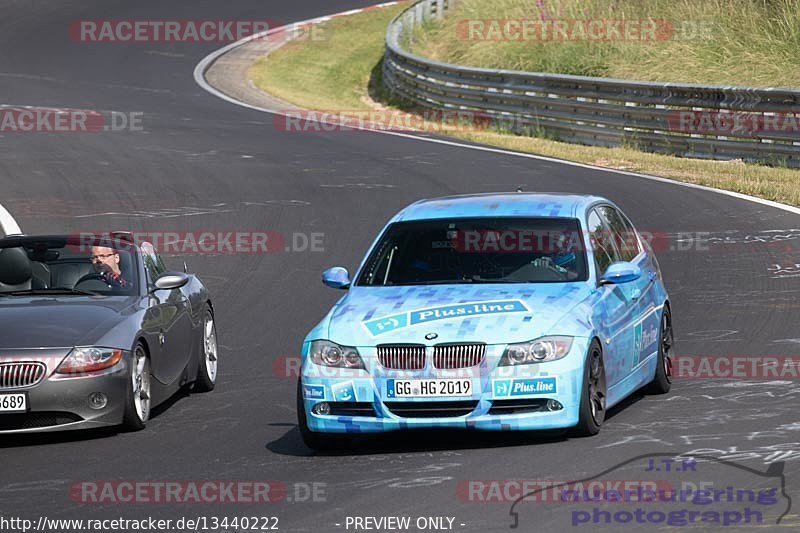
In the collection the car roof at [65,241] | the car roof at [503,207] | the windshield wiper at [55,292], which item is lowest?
the windshield wiper at [55,292]

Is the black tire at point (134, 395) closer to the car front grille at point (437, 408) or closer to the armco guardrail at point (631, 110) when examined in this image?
the car front grille at point (437, 408)

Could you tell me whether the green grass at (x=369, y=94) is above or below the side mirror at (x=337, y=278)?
below

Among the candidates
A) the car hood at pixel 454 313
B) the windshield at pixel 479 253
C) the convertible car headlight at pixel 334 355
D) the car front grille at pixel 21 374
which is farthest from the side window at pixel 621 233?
the car front grille at pixel 21 374

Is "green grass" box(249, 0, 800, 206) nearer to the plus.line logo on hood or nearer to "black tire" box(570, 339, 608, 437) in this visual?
"black tire" box(570, 339, 608, 437)

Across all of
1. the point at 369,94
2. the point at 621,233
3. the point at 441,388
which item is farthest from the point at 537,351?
the point at 369,94

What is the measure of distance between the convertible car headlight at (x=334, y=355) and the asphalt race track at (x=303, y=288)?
0.54 m

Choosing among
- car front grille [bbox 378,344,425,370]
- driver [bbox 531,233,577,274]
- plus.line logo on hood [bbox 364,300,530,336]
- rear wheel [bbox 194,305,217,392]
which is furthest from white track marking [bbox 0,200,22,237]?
car front grille [bbox 378,344,425,370]

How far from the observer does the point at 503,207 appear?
10891 millimetres

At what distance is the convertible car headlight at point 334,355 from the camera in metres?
9.40

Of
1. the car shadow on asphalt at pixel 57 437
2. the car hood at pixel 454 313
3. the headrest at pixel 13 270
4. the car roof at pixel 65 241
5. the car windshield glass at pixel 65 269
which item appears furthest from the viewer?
the car roof at pixel 65 241

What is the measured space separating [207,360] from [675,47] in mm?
22884

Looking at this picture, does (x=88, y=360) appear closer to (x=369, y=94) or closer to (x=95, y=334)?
(x=95, y=334)

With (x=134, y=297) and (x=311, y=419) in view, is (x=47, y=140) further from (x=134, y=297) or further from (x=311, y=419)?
(x=311, y=419)

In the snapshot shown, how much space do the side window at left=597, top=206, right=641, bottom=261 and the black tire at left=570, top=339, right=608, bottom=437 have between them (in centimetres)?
161
